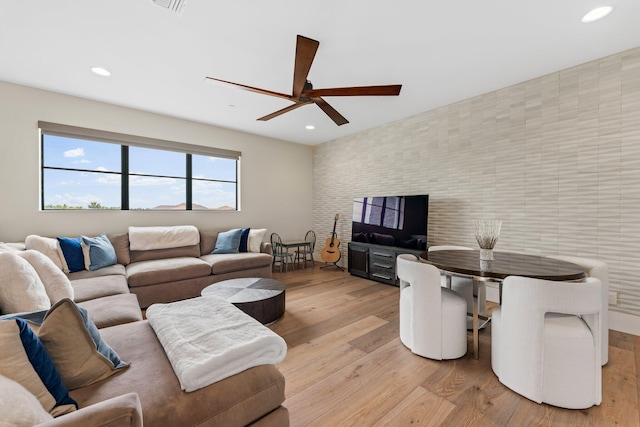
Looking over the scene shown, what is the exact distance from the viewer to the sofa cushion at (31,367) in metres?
0.78

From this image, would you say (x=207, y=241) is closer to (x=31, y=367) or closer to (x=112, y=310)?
(x=112, y=310)

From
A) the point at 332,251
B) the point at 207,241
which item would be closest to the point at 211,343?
the point at 207,241

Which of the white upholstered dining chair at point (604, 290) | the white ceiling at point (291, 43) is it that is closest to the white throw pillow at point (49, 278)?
the white ceiling at point (291, 43)

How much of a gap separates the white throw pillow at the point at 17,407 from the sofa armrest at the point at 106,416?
5 centimetres

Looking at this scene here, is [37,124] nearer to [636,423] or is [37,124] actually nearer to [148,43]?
[148,43]

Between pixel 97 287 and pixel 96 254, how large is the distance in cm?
92

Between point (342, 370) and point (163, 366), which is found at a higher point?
point (163, 366)

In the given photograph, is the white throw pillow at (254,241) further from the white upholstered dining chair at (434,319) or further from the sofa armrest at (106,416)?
the sofa armrest at (106,416)

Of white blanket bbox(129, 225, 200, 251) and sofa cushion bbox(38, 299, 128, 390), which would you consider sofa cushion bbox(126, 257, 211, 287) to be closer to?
white blanket bbox(129, 225, 200, 251)

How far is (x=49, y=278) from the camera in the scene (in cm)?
179

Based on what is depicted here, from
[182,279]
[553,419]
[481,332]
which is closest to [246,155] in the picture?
[182,279]

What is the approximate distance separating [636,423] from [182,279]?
3917 millimetres

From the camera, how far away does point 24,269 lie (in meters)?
1.47

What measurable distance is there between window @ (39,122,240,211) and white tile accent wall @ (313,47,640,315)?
3246 mm
